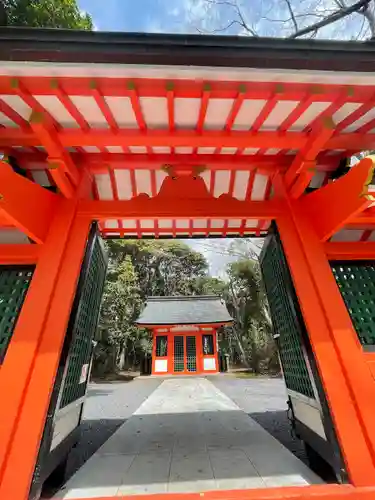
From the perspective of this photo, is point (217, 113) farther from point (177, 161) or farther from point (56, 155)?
point (56, 155)

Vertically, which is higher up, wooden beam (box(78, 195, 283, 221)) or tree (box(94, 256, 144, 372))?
tree (box(94, 256, 144, 372))

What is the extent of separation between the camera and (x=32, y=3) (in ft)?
23.1

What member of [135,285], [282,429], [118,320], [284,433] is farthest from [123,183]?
[135,285]

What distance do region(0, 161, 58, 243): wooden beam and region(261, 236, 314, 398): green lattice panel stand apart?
2240mm

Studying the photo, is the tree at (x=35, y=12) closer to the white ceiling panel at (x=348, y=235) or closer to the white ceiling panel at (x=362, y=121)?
the white ceiling panel at (x=362, y=121)

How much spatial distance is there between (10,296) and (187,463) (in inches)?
84.7

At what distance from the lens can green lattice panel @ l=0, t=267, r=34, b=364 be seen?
2.16 metres

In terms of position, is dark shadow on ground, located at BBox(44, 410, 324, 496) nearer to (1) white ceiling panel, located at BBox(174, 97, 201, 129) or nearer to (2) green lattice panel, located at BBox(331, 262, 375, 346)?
(2) green lattice panel, located at BBox(331, 262, 375, 346)

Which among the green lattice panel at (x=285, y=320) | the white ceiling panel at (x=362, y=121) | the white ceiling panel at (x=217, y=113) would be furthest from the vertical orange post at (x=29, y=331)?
the white ceiling panel at (x=362, y=121)

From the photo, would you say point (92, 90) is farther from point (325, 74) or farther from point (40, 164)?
point (325, 74)

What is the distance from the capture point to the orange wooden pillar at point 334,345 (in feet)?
6.00

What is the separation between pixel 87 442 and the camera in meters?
3.80

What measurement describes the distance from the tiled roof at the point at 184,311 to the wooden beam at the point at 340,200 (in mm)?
15419

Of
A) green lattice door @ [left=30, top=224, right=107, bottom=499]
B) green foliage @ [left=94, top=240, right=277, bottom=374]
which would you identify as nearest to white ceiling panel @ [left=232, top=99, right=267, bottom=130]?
green lattice door @ [left=30, top=224, right=107, bottom=499]
